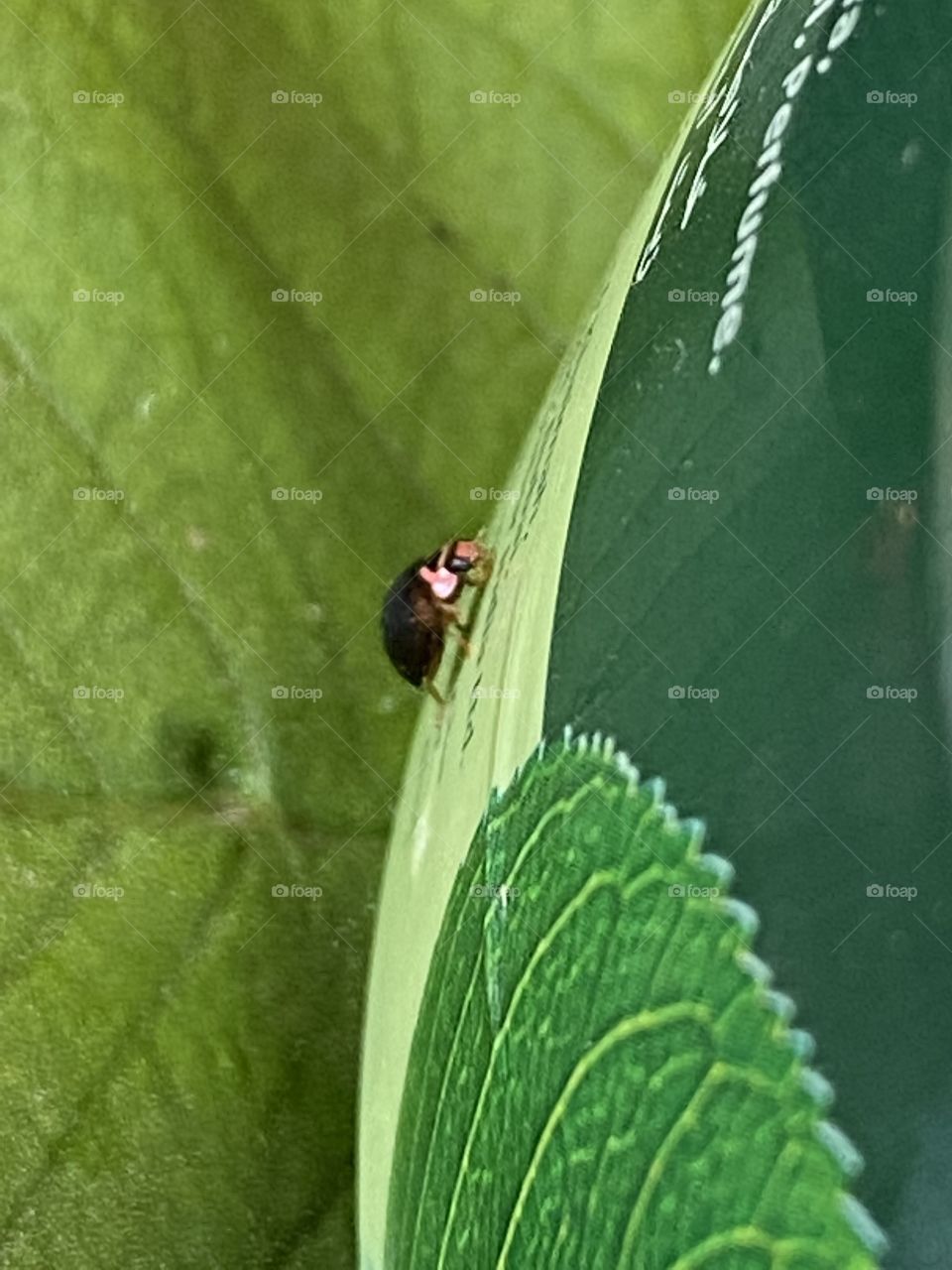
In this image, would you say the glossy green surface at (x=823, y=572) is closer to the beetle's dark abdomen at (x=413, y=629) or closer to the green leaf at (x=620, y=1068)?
the green leaf at (x=620, y=1068)

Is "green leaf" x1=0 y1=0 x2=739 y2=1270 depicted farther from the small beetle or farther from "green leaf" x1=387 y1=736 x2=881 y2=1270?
"green leaf" x1=387 y1=736 x2=881 y2=1270

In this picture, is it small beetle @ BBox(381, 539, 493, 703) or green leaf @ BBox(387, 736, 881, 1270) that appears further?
small beetle @ BBox(381, 539, 493, 703)

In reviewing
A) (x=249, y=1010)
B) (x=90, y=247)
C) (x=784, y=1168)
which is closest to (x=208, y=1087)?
(x=249, y=1010)

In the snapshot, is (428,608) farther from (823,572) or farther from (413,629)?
(823,572)

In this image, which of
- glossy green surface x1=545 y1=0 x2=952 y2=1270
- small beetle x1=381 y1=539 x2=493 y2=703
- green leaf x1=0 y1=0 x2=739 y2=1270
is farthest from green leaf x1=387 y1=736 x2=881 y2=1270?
green leaf x1=0 y1=0 x2=739 y2=1270

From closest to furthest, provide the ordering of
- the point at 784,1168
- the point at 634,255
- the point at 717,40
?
the point at 784,1168
the point at 634,255
the point at 717,40

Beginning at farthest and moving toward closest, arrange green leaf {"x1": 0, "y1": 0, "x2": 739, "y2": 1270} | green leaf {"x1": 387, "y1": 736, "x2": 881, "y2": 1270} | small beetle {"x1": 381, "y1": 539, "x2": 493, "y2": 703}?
green leaf {"x1": 0, "y1": 0, "x2": 739, "y2": 1270} < small beetle {"x1": 381, "y1": 539, "x2": 493, "y2": 703} < green leaf {"x1": 387, "y1": 736, "x2": 881, "y2": 1270}

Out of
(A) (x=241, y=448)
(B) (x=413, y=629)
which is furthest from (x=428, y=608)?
(A) (x=241, y=448)

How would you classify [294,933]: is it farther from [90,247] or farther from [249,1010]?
[90,247]
